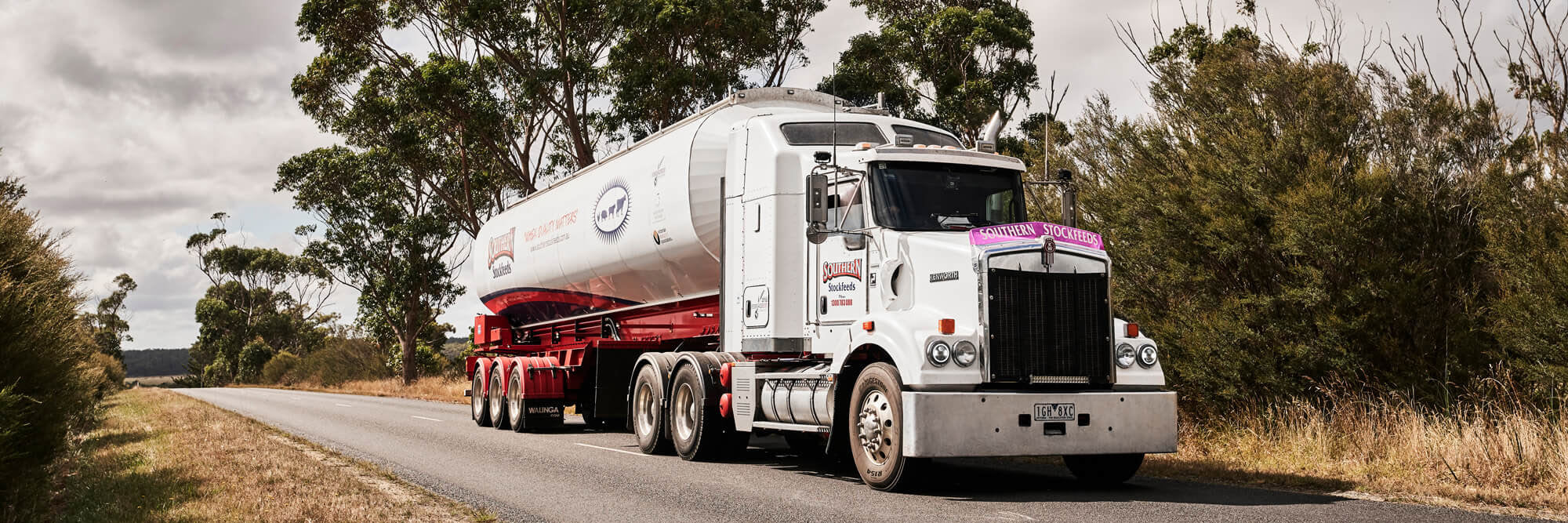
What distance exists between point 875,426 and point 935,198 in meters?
2.19

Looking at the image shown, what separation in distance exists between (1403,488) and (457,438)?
11.9 meters

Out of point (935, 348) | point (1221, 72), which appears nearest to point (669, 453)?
point (935, 348)

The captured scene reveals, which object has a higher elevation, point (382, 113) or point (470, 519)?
point (382, 113)

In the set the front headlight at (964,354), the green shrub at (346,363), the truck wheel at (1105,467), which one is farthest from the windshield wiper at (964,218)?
the green shrub at (346,363)

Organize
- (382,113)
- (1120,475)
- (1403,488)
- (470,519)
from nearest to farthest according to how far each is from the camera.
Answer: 1. (470,519)
2. (1403,488)
3. (1120,475)
4. (382,113)

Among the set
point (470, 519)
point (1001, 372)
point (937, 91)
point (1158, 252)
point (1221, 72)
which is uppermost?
point (937, 91)

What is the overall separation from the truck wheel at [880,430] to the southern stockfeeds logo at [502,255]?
11189mm

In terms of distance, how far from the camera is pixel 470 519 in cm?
807

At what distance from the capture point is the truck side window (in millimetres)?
10523

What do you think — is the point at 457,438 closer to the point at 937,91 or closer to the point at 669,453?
the point at 669,453

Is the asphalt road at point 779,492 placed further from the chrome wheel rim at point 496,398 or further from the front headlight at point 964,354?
the chrome wheel rim at point 496,398

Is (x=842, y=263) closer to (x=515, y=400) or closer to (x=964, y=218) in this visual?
(x=964, y=218)

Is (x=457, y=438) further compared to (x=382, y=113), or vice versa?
(x=382, y=113)

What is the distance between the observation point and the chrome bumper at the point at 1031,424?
884 centimetres
